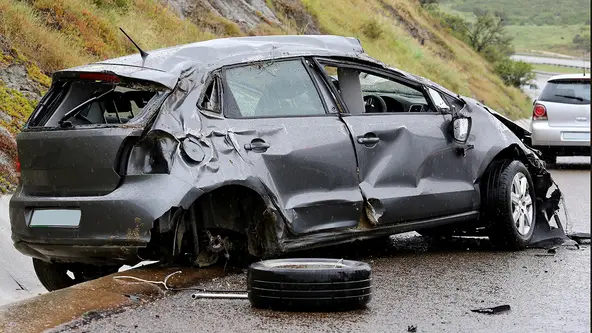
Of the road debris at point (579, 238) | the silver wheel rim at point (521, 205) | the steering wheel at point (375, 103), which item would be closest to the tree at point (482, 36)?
the road debris at point (579, 238)

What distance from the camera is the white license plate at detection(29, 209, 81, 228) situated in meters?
6.94

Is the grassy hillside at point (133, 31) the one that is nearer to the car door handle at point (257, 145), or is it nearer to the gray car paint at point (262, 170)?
the gray car paint at point (262, 170)

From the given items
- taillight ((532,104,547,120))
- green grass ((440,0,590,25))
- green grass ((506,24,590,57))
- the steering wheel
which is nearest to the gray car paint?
the steering wheel

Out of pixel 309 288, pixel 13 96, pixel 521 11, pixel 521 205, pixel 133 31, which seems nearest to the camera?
pixel 309 288

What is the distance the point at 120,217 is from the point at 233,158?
2.86ft

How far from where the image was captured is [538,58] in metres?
111

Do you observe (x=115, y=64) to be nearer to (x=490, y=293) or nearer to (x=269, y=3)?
(x=490, y=293)

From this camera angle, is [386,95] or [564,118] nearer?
[386,95]

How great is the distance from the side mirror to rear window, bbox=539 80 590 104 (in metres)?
12.1

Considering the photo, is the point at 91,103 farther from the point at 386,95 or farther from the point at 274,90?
the point at 386,95

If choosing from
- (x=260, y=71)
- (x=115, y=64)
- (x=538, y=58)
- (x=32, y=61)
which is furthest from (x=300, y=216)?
(x=538, y=58)

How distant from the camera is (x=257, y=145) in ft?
24.1

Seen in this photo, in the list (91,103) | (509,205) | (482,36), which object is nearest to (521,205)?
(509,205)

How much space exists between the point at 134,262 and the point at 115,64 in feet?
4.53
